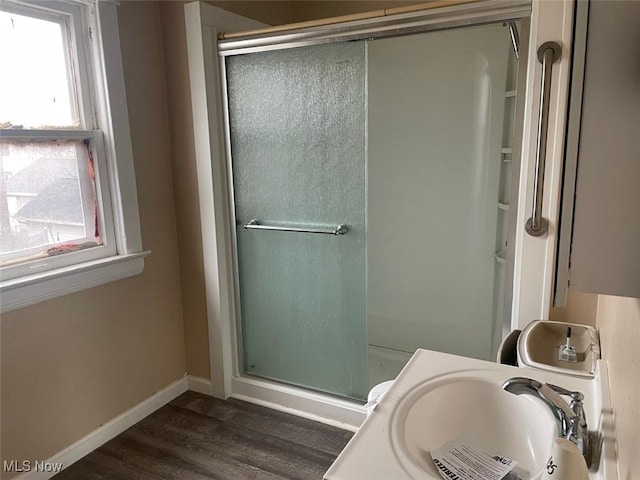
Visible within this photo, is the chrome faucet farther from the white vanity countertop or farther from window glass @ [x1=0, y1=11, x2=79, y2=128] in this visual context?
window glass @ [x1=0, y1=11, x2=79, y2=128]

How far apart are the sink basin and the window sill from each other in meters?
1.38

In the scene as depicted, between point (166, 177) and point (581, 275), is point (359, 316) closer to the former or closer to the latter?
point (166, 177)

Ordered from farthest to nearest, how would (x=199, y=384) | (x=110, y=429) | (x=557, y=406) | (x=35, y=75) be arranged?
(x=199, y=384) → (x=110, y=429) → (x=35, y=75) → (x=557, y=406)

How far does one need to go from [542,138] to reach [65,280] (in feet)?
5.66

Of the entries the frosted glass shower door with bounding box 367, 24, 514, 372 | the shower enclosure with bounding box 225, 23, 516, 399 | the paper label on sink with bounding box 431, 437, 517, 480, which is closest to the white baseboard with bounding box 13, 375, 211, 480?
the shower enclosure with bounding box 225, 23, 516, 399

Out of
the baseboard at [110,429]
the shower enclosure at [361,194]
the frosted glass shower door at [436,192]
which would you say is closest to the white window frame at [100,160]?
the shower enclosure at [361,194]

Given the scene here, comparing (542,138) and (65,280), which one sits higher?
(542,138)

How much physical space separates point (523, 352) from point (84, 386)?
5.45ft

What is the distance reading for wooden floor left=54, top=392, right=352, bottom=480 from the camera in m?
1.89

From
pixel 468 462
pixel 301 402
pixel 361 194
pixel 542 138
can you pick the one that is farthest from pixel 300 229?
pixel 468 462

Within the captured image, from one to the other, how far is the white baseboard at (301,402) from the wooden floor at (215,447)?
41mm

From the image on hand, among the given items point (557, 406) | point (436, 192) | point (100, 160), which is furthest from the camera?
point (436, 192)

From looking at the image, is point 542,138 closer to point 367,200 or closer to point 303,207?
point 367,200

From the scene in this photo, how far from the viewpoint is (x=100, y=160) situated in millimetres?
1950
